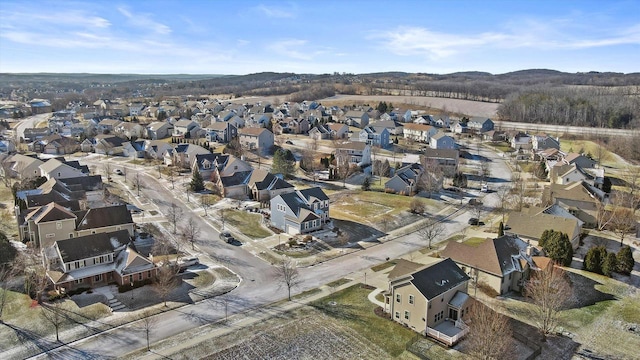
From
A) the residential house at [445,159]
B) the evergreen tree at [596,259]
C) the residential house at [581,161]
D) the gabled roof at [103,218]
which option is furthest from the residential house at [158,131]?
the evergreen tree at [596,259]

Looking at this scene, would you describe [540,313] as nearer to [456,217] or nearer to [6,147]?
[456,217]

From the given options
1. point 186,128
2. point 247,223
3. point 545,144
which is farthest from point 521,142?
point 186,128

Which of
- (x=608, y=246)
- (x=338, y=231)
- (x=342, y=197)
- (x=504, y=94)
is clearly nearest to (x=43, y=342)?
(x=338, y=231)

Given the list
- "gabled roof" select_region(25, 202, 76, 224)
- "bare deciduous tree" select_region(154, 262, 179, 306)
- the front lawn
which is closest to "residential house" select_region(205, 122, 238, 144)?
"gabled roof" select_region(25, 202, 76, 224)

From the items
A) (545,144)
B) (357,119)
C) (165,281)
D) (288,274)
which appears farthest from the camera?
(357,119)

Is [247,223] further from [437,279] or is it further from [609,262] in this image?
[609,262]
